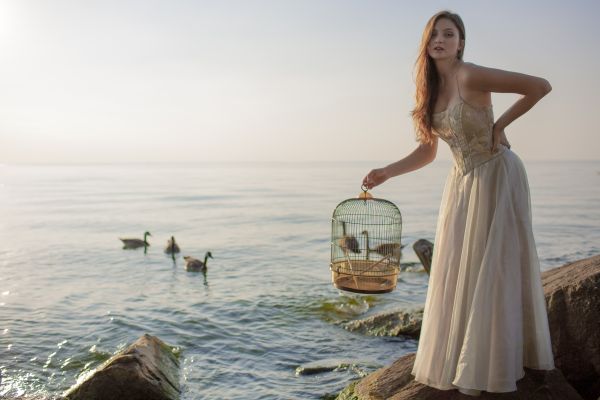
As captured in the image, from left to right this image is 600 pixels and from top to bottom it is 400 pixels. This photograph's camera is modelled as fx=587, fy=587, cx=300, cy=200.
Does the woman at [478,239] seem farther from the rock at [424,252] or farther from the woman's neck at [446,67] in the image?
the rock at [424,252]

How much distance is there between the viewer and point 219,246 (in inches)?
879

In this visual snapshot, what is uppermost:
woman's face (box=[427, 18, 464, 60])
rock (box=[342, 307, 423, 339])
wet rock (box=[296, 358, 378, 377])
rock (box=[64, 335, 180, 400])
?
woman's face (box=[427, 18, 464, 60])

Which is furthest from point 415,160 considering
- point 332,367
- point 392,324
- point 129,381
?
point 392,324

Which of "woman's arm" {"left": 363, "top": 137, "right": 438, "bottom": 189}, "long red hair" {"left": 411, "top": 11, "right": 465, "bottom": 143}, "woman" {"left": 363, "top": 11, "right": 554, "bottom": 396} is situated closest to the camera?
"woman" {"left": 363, "top": 11, "right": 554, "bottom": 396}

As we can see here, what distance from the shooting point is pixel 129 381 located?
636cm

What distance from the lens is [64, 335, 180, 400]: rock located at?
6.30 meters

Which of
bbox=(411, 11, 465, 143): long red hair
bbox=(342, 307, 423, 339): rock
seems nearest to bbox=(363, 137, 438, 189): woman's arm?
bbox=(411, 11, 465, 143): long red hair

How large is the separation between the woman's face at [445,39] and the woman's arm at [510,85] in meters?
0.22

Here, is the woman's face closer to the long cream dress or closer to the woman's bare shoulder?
the woman's bare shoulder

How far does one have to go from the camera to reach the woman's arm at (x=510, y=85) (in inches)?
156

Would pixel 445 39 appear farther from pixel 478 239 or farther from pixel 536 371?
pixel 536 371

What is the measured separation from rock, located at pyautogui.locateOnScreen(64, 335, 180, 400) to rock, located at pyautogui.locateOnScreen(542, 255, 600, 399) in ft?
13.9

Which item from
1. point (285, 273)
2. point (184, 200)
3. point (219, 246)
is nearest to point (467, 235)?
Result: point (285, 273)

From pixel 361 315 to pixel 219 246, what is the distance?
1139 centimetres
